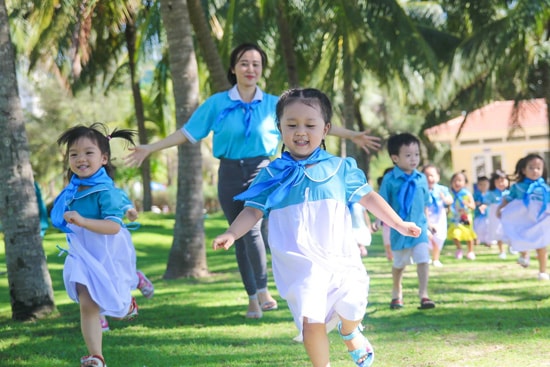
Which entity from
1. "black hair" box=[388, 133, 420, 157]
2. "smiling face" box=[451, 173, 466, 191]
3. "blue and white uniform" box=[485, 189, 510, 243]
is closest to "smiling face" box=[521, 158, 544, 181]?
"black hair" box=[388, 133, 420, 157]

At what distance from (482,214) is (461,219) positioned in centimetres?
227

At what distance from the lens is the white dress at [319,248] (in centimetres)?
470

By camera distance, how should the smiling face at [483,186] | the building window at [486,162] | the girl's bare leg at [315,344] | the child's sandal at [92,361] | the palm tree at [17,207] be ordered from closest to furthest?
1. the girl's bare leg at [315,344]
2. the child's sandal at [92,361]
3. the palm tree at [17,207]
4. the smiling face at [483,186]
5. the building window at [486,162]

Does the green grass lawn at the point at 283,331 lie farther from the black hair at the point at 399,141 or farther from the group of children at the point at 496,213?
the black hair at the point at 399,141

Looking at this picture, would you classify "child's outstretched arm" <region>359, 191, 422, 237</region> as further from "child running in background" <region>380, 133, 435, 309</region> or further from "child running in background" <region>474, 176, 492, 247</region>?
"child running in background" <region>474, 176, 492, 247</region>

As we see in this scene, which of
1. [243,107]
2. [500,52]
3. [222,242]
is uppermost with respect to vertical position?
[500,52]

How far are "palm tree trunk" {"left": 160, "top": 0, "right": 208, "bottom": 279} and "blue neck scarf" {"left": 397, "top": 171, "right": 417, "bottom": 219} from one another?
3.72 metres

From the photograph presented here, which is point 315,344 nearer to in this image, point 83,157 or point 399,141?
point 83,157

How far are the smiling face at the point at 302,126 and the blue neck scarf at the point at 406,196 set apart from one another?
334 centimetres

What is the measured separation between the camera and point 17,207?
797 centimetres

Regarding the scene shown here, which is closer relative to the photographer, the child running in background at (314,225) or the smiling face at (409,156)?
the child running in background at (314,225)

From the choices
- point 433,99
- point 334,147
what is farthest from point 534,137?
point 433,99

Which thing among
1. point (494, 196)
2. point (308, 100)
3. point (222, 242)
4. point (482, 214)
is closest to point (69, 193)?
→ point (222, 242)

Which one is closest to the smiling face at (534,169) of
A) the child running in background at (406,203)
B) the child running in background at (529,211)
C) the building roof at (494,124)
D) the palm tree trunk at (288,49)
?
the child running in background at (529,211)
